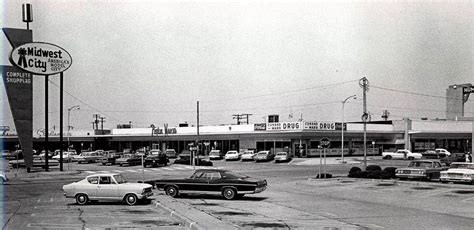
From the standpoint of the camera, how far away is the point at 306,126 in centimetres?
7300

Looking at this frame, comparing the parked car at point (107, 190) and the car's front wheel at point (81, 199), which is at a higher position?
the parked car at point (107, 190)

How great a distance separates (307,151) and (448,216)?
5741 cm

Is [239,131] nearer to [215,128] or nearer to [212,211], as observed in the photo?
[215,128]

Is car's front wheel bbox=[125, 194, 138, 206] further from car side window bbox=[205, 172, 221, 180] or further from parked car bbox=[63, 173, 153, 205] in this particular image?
car side window bbox=[205, 172, 221, 180]

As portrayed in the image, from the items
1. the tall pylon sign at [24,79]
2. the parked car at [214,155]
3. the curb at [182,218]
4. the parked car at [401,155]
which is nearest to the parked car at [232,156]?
the parked car at [214,155]

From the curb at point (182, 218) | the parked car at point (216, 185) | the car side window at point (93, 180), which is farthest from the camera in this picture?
the parked car at point (216, 185)

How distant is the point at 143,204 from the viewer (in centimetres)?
2133

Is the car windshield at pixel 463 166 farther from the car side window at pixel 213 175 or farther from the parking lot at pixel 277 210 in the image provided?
the car side window at pixel 213 175

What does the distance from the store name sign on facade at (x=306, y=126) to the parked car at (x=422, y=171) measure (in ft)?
128

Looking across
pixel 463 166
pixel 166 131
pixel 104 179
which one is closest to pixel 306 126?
pixel 166 131

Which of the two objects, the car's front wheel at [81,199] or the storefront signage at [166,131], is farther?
the storefront signage at [166,131]

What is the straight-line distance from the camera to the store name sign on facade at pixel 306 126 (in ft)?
239

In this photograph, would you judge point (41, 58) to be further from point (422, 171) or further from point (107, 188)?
point (422, 171)

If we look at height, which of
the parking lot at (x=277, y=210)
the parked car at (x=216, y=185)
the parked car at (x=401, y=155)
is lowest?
the parked car at (x=401, y=155)
